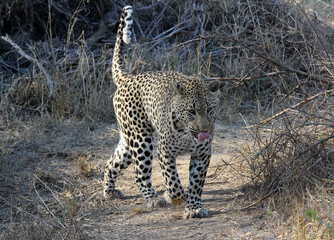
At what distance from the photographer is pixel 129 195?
627cm

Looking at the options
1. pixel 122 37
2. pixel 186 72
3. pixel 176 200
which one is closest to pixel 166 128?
pixel 176 200

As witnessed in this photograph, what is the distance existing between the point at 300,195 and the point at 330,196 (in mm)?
271

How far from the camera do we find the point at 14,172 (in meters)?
6.65

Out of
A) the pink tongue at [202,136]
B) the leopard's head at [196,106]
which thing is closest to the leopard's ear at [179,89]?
the leopard's head at [196,106]

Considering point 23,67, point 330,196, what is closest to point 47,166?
point 23,67

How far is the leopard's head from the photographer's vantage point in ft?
16.0

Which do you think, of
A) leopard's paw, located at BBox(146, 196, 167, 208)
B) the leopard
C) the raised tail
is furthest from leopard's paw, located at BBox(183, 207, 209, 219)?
the raised tail

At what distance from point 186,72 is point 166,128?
134 inches

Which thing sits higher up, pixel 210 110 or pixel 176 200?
pixel 210 110

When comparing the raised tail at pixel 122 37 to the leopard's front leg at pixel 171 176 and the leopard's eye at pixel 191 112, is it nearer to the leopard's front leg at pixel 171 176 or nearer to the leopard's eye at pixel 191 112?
the leopard's front leg at pixel 171 176

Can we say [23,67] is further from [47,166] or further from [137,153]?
[137,153]

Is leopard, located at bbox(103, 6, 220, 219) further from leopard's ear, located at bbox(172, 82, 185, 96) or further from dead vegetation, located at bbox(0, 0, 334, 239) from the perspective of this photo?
dead vegetation, located at bbox(0, 0, 334, 239)

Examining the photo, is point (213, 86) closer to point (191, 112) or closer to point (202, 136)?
point (191, 112)

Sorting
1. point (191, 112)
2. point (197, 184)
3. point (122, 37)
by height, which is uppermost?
point (122, 37)
